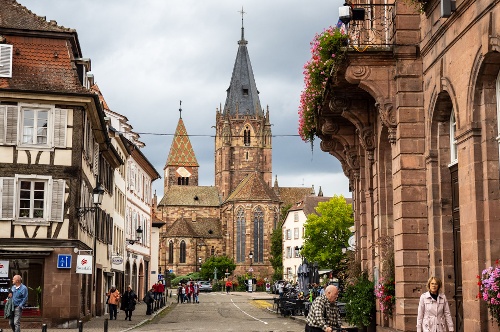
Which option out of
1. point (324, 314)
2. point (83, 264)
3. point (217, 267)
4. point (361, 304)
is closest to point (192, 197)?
point (217, 267)

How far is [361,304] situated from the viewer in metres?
19.5

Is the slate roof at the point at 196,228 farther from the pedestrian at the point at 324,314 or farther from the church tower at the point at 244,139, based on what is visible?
the pedestrian at the point at 324,314

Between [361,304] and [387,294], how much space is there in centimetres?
189

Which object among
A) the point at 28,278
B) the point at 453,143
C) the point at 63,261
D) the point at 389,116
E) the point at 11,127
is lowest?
the point at 28,278

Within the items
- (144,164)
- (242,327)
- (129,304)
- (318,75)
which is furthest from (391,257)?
(144,164)

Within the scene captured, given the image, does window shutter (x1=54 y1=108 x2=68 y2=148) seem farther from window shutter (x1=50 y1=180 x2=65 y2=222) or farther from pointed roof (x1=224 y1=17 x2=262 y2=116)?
pointed roof (x1=224 y1=17 x2=262 y2=116)

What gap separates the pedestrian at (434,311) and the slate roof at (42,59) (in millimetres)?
21359

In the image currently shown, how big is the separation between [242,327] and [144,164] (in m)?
33.4

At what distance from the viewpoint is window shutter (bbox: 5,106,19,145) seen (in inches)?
1204

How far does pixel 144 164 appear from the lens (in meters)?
63.4

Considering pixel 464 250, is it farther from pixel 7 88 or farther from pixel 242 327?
pixel 7 88

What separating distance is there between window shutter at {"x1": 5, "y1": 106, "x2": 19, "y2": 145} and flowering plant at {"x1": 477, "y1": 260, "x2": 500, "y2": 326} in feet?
72.2

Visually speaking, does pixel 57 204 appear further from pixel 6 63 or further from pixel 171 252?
pixel 171 252

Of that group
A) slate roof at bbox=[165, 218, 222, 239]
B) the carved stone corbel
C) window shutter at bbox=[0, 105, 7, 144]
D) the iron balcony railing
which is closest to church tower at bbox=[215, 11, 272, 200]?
slate roof at bbox=[165, 218, 222, 239]
